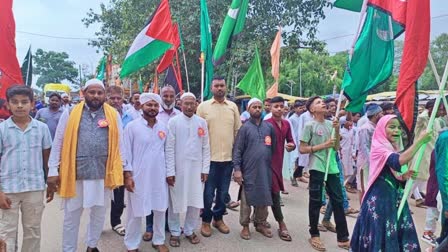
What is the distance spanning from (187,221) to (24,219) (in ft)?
6.07

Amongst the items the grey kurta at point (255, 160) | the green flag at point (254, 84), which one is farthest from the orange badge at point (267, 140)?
the green flag at point (254, 84)

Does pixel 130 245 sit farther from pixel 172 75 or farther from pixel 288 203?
pixel 172 75

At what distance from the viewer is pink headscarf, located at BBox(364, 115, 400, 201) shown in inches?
134

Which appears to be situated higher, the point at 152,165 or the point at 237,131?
the point at 237,131

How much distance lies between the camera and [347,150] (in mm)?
7926

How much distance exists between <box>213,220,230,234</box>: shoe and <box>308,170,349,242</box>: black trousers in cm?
112

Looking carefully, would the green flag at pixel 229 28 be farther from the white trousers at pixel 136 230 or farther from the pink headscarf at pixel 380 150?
the pink headscarf at pixel 380 150

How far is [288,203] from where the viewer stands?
6789mm

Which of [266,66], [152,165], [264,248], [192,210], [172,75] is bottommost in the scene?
[264,248]

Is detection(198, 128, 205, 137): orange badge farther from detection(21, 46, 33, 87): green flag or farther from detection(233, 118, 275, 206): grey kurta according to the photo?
detection(21, 46, 33, 87): green flag

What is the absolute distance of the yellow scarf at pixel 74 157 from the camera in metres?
3.75

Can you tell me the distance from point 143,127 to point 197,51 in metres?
10.5

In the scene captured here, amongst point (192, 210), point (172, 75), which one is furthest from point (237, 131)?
point (172, 75)

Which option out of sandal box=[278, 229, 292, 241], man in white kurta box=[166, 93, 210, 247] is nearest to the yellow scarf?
man in white kurta box=[166, 93, 210, 247]
